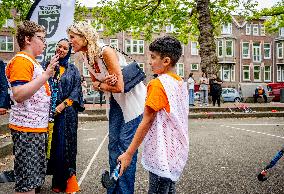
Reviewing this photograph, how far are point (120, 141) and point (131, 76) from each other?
62 cm

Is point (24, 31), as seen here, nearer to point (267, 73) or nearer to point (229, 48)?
point (229, 48)

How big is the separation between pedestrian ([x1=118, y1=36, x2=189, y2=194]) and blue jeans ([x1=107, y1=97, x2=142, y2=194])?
0.78m

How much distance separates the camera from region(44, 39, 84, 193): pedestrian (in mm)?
4465

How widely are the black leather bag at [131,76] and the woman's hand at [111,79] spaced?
0.13 metres

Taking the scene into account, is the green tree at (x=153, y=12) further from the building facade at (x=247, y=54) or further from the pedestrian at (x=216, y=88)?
the building facade at (x=247, y=54)

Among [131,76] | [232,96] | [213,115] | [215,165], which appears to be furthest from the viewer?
[232,96]

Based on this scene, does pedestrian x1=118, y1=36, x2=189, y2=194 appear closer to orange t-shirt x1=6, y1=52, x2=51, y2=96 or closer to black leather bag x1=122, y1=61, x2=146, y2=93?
black leather bag x1=122, y1=61, x2=146, y2=93

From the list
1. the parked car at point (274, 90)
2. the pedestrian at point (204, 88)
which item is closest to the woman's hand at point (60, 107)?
the pedestrian at point (204, 88)

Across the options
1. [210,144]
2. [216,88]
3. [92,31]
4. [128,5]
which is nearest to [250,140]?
[210,144]

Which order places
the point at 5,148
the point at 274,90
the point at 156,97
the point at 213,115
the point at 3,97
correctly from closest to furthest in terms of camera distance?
1. the point at 156,97
2. the point at 3,97
3. the point at 5,148
4. the point at 213,115
5. the point at 274,90

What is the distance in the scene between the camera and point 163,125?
8.49ft

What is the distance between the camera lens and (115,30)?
24.2m

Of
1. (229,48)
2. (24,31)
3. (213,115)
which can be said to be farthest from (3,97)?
(229,48)

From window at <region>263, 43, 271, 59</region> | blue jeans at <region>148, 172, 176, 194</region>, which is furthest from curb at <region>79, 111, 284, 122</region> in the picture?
window at <region>263, 43, 271, 59</region>
